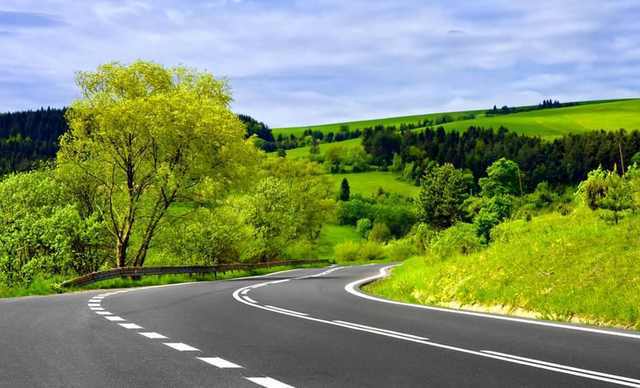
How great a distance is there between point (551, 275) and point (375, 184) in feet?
487

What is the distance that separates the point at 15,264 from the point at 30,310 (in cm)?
2814

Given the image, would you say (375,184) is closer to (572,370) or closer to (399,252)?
(399,252)

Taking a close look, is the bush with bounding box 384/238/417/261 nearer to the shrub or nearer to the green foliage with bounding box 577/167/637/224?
the shrub

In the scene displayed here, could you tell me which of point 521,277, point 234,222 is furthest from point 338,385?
point 234,222

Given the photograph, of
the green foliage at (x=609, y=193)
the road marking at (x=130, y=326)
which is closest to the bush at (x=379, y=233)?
the green foliage at (x=609, y=193)

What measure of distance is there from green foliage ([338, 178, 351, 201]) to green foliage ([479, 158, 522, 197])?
105 m

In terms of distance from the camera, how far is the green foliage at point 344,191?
15175cm

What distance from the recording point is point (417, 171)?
554 feet

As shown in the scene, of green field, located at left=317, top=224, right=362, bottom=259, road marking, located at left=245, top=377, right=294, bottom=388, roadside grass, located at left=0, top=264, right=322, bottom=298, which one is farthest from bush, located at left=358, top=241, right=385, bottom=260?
road marking, located at left=245, top=377, right=294, bottom=388

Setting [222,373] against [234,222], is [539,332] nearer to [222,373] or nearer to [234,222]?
[222,373]

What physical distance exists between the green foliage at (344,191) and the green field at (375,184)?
2670 millimetres

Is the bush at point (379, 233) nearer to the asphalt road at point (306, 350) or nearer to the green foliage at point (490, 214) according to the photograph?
the green foliage at point (490, 214)

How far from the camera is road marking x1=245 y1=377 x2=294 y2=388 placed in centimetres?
Result: 700

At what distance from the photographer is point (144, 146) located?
4409 cm
